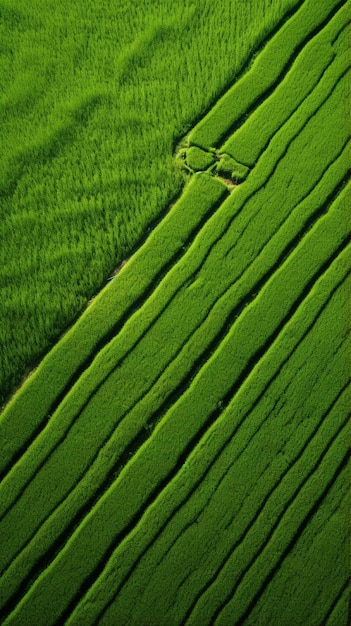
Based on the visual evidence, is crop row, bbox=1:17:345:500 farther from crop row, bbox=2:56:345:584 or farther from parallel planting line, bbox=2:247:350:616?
parallel planting line, bbox=2:247:350:616

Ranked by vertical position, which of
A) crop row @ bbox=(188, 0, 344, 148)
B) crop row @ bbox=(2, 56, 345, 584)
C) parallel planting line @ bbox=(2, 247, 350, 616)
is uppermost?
crop row @ bbox=(188, 0, 344, 148)

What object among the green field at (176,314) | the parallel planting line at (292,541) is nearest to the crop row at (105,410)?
the green field at (176,314)

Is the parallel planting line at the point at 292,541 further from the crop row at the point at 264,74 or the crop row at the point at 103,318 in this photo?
the crop row at the point at 264,74

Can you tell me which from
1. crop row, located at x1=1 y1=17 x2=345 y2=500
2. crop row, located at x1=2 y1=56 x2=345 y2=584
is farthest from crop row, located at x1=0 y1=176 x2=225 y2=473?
crop row, located at x1=2 y1=56 x2=345 y2=584

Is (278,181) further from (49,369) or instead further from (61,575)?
(61,575)

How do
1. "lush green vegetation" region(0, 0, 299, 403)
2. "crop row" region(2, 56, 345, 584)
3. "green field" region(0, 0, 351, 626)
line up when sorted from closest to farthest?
"green field" region(0, 0, 351, 626), "crop row" region(2, 56, 345, 584), "lush green vegetation" region(0, 0, 299, 403)

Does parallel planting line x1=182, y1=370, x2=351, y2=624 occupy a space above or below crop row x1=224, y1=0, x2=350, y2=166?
below

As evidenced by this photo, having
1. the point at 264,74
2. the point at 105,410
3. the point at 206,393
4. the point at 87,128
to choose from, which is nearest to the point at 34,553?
the point at 105,410

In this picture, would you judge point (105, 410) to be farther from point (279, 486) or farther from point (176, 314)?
point (279, 486)
